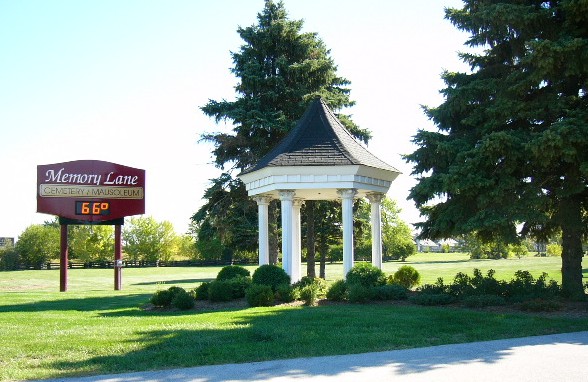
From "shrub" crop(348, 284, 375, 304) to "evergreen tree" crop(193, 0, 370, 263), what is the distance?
13.1 m

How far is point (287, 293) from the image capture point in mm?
17141

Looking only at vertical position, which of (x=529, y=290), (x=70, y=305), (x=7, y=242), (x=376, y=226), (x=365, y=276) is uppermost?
(x=7, y=242)

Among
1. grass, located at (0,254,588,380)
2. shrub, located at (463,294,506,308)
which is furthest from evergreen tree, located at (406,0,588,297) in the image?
grass, located at (0,254,588,380)

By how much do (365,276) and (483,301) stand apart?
4088 mm

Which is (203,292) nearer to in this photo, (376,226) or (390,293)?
(390,293)

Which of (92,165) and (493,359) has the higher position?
(92,165)

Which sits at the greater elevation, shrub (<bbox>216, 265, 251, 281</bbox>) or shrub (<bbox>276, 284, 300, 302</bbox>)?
shrub (<bbox>216, 265, 251, 281</bbox>)

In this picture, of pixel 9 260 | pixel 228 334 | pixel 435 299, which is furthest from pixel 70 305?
pixel 9 260

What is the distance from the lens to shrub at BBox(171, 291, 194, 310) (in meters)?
16.4

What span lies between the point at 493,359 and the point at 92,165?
23896 millimetres

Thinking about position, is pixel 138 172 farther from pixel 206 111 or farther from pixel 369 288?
pixel 369 288

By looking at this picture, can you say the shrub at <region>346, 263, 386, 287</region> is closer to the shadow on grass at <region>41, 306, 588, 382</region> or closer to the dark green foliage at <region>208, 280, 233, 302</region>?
the dark green foliage at <region>208, 280, 233, 302</region>

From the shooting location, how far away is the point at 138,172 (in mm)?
28922

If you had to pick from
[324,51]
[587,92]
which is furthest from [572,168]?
[324,51]
